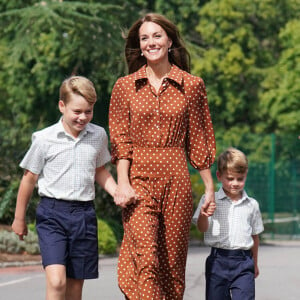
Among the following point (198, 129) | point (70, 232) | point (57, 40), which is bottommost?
point (70, 232)

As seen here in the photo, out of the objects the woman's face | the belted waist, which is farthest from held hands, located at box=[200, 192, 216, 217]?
the woman's face

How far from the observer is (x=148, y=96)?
19.8 feet

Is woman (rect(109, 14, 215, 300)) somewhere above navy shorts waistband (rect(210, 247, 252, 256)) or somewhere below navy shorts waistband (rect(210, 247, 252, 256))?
above

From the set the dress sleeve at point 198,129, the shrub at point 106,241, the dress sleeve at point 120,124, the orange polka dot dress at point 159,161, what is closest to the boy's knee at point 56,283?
the orange polka dot dress at point 159,161

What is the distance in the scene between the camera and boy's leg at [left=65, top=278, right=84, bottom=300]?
20.9 ft

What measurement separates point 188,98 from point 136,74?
0.33 meters

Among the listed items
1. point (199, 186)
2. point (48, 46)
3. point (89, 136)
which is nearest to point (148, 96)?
point (89, 136)

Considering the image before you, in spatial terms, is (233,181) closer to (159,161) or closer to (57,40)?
(159,161)

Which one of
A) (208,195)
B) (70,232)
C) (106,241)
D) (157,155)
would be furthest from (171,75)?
(106,241)

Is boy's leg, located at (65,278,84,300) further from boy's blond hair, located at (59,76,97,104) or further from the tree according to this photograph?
the tree

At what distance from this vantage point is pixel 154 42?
19.9 feet

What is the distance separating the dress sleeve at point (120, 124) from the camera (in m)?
6.02

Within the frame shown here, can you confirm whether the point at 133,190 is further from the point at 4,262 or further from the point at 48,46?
the point at 48,46

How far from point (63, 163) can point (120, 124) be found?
50cm
